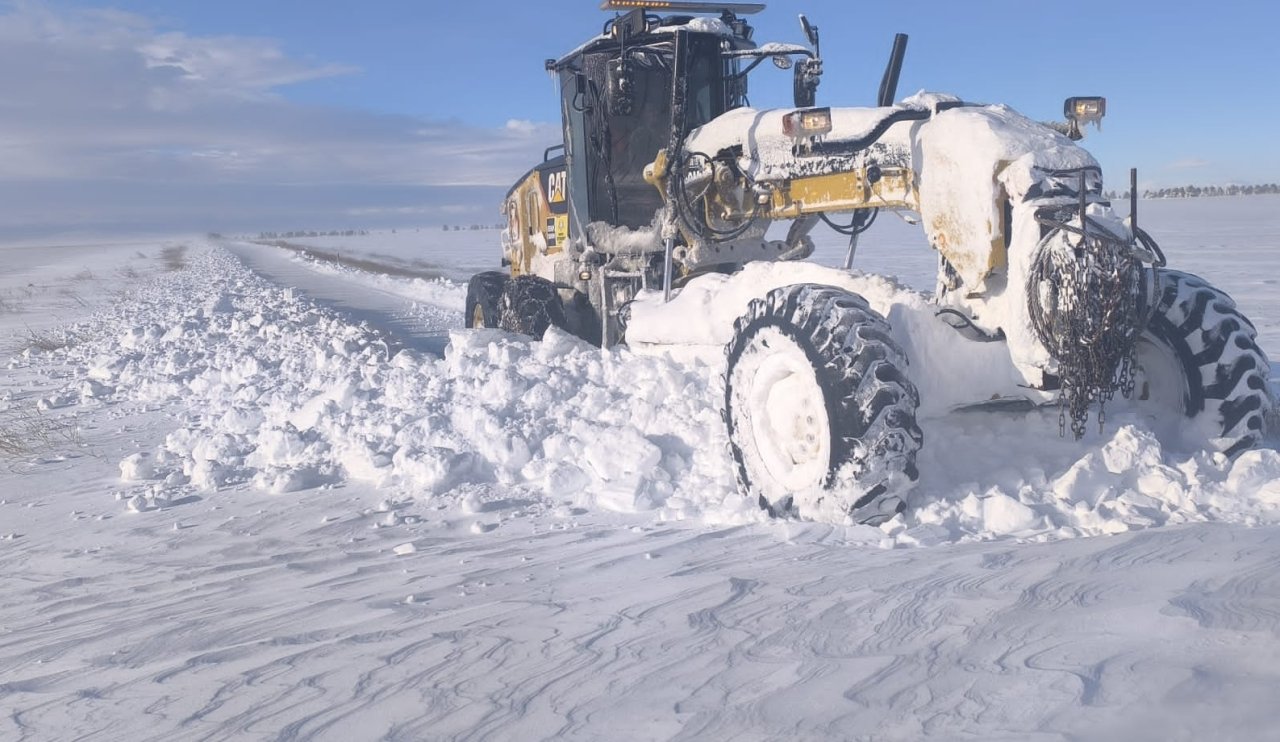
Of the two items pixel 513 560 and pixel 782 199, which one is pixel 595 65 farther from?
pixel 513 560

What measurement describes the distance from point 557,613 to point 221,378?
6.16 m

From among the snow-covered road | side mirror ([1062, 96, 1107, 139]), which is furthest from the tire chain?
the snow-covered road

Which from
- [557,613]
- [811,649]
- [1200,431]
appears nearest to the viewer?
[811,649]

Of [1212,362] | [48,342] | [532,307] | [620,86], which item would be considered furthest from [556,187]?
[48,342]

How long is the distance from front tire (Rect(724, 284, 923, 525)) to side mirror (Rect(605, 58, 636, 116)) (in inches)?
137

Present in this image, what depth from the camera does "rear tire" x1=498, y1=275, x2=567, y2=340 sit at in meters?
9.08

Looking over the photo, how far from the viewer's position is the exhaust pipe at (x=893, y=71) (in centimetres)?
586

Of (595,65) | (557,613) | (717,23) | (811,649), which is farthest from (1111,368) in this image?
(595,65)

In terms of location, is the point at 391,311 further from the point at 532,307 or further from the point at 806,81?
the point at 806,81

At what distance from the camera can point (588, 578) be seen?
3895 mm

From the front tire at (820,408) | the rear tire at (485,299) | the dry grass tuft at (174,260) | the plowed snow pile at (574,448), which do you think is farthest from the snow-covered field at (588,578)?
the dry grass tuft at (174,260)

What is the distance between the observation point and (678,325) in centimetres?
680

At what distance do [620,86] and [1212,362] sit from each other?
469 cm

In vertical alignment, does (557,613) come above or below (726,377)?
below
